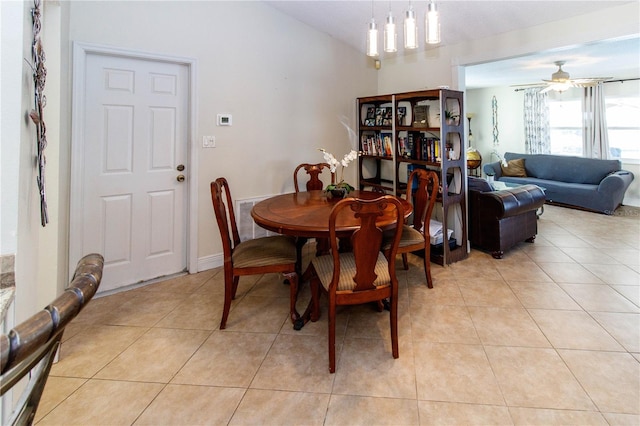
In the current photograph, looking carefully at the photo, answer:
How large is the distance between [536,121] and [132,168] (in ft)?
24.9

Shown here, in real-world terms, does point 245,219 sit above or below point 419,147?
below

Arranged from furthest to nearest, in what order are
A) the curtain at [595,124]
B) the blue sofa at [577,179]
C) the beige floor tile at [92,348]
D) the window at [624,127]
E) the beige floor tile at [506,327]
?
the curtain at [595,124], the window at [624,127], the blue sofa at [577,179], the beige floor tile at [506,327], the beige floor tile at [92,348]

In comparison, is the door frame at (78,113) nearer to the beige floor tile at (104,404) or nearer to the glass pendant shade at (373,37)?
the beige floor tile at (104,404)

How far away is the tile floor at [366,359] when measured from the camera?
1515 mm

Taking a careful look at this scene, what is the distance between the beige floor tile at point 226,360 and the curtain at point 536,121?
734cm

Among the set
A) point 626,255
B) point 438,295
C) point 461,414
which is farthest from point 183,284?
point 626,255

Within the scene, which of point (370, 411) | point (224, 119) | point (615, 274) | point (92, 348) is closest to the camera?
point (370, 411)

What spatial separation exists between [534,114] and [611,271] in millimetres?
5034

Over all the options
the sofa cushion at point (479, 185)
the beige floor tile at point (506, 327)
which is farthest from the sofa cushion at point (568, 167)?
the beige floor tile at point (506, 327)

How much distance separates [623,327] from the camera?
2186 millimetres

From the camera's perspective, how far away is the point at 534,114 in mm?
7059

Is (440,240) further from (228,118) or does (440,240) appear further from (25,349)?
(25,349)

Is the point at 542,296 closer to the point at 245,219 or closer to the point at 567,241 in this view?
the point at 567,241

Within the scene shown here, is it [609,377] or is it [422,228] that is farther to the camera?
[422,228]
